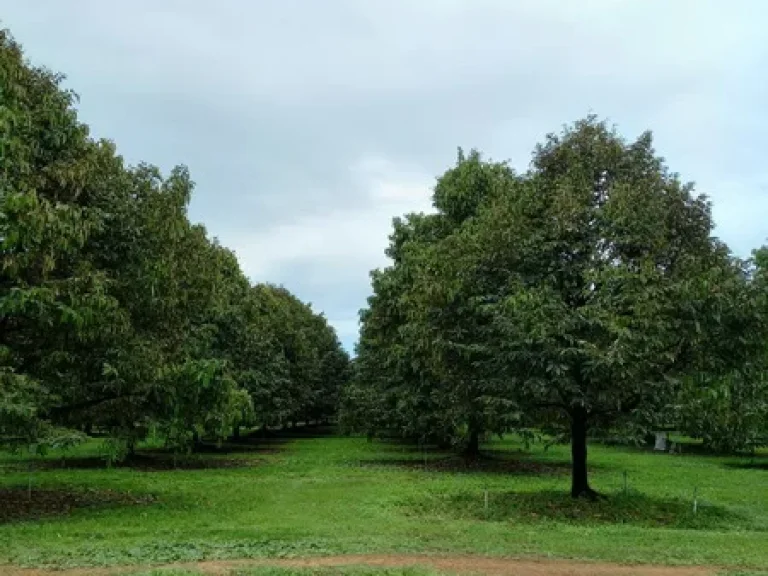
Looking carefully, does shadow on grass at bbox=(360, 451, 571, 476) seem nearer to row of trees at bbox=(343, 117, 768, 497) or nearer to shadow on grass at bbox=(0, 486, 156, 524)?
row of trees at bbox=(343, 117, 768, 497)

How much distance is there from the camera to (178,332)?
61.4ft

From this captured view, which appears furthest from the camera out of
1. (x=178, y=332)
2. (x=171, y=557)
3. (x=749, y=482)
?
(x=749, y=482)

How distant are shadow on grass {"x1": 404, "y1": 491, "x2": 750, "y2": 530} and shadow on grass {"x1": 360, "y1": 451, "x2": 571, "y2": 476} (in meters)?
9.20

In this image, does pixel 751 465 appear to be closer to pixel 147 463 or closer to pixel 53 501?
pixel 147 463

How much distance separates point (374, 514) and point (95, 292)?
7.30m

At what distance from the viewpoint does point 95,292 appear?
572 inches

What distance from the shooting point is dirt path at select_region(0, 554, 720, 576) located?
9.79 m

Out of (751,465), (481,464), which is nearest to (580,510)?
(481,464)

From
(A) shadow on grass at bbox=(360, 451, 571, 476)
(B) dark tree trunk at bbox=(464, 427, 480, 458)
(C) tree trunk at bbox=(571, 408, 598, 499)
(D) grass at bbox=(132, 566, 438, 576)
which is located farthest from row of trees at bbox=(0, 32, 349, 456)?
(B) dark tree trunk at bbox=(464, 427, 480, 458)

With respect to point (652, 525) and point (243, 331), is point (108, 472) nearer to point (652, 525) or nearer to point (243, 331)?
point (243, 331)

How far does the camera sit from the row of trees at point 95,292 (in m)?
13.6

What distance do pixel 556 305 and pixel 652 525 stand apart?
5.19 m

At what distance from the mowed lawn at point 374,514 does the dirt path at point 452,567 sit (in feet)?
1.43

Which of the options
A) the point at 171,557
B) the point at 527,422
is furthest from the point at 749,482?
the point at 171,557
